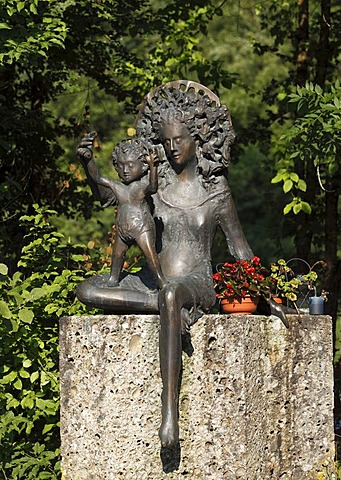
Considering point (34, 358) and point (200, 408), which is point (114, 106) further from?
point (200, 408)

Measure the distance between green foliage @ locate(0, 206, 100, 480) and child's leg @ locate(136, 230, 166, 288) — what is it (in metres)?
1.11

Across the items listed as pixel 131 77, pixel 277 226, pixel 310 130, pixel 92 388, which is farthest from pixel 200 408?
pixel 277 226

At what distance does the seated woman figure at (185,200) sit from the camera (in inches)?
236

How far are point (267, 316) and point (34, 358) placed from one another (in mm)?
1841

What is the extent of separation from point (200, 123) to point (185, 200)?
1.62 ft

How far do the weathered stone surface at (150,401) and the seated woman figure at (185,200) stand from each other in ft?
0.65

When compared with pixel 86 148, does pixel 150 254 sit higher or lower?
lower

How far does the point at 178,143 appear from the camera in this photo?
21.2 feet

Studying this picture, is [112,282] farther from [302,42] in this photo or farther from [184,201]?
[302,42]

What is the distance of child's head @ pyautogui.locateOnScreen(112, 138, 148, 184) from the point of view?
605 cm

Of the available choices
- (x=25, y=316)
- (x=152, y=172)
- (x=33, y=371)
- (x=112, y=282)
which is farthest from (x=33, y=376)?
(x=152, y=172)

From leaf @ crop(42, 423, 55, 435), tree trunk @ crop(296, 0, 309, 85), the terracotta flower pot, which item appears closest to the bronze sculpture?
the terracotta flower pot

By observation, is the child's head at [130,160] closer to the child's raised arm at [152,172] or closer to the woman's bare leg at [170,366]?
the child's raised arm at [152,172]

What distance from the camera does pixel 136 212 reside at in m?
5.98
